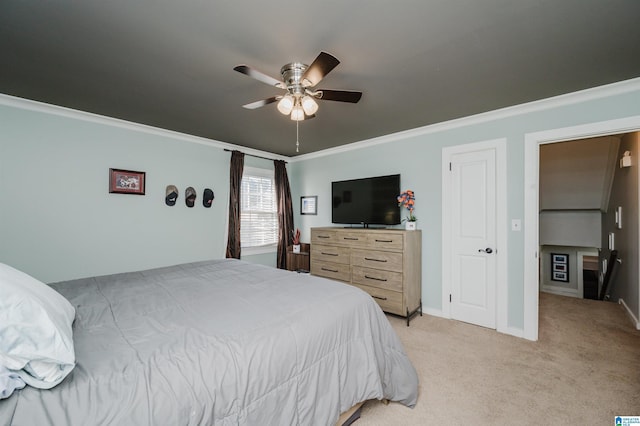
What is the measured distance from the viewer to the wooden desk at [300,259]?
460cm

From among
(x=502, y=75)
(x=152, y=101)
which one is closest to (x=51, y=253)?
(x=152, y=101)

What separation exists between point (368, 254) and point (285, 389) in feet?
8.03

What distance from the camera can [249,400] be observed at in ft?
3.57

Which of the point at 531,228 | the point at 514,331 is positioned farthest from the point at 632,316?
the point at 531,228

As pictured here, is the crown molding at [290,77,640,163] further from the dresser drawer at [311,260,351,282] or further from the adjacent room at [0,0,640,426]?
the dresser drawer at [311,260,351,282]

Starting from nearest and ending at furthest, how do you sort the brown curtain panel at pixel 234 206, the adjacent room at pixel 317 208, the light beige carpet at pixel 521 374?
the adjacent room at pixel 317 208 → the light beige carpet at pixel 521 374 → the brown curtain panel at pixel 234 206

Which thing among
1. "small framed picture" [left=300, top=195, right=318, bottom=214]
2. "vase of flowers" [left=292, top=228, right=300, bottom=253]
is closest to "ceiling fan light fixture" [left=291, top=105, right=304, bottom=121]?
"small framed picture" [left=300, top=195, right=318, bottom=214]

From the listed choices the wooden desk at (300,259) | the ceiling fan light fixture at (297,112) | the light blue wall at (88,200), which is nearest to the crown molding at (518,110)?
the wooden desk at (300,259)

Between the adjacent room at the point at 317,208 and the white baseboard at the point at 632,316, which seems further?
the white baseboard at the point at 632,316

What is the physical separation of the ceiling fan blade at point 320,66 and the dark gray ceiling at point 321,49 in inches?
10.0

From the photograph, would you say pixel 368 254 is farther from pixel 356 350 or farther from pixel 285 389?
pixel 285 389

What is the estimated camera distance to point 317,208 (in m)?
4.91

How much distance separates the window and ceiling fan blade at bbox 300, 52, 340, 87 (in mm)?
3050

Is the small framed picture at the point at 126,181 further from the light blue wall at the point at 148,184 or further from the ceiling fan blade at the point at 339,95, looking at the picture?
the ceiling fan blade at the point at 339,95
